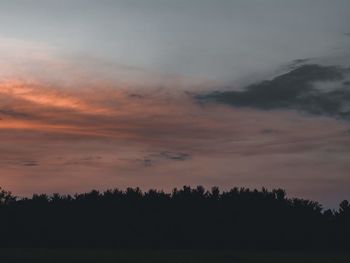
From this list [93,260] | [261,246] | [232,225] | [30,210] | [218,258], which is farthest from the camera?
[30,210]

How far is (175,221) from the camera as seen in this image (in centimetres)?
13525

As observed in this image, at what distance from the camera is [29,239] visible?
132 metres

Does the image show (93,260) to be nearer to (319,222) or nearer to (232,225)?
(232,225)

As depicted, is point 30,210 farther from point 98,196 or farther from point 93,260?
point 93,260

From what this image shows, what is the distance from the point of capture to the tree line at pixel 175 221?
126 metres

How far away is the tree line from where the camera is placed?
4968 inches

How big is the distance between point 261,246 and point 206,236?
36.3 feet

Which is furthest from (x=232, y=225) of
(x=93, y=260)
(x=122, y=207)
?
(x=93, y=260)

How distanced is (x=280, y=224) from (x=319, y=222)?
836 centimetres

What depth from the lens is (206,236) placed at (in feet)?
420

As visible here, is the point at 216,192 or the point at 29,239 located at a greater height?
the point at 216,192

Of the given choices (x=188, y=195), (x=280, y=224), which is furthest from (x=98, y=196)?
(x=280, y=224)

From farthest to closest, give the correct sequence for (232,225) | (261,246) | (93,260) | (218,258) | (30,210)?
(30,210) → (232,225) → (261,246) → (218,258) → (93,260)

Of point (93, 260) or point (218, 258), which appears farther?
point (218, 258)
